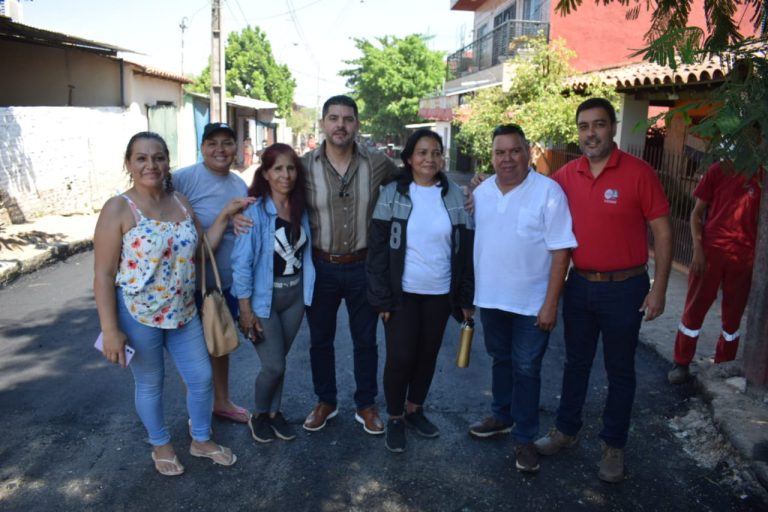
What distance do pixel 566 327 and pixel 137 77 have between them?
14.6 m

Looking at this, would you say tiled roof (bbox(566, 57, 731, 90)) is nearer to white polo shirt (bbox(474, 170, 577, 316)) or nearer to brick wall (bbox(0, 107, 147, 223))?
white polo shirt (bbox(474, 170, 577, 316))

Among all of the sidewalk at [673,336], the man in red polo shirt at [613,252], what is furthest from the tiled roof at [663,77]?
the man in red polo shirt at [613,252]

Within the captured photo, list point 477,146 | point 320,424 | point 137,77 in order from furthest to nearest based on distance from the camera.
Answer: point 137,77 < point 477,146 < point 320,424

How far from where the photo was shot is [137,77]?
15344mm

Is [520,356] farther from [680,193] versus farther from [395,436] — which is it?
[680,193]

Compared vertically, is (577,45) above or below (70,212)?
above

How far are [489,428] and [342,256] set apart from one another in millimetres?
1310

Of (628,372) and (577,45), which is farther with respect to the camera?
(577,45)

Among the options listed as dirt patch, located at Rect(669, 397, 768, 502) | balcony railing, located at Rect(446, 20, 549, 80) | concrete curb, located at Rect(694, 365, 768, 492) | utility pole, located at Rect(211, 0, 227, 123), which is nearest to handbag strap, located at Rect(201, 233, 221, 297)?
dirt patch, located at Rect(669, 397, 768, 502)

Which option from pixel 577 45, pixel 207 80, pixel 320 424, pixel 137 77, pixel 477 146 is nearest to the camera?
pixel 320 424

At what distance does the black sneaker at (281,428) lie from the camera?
3.62m

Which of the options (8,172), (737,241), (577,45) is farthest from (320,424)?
(577,45)

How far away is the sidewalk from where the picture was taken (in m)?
3.53

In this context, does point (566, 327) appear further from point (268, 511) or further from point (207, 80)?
point (207, 80)
